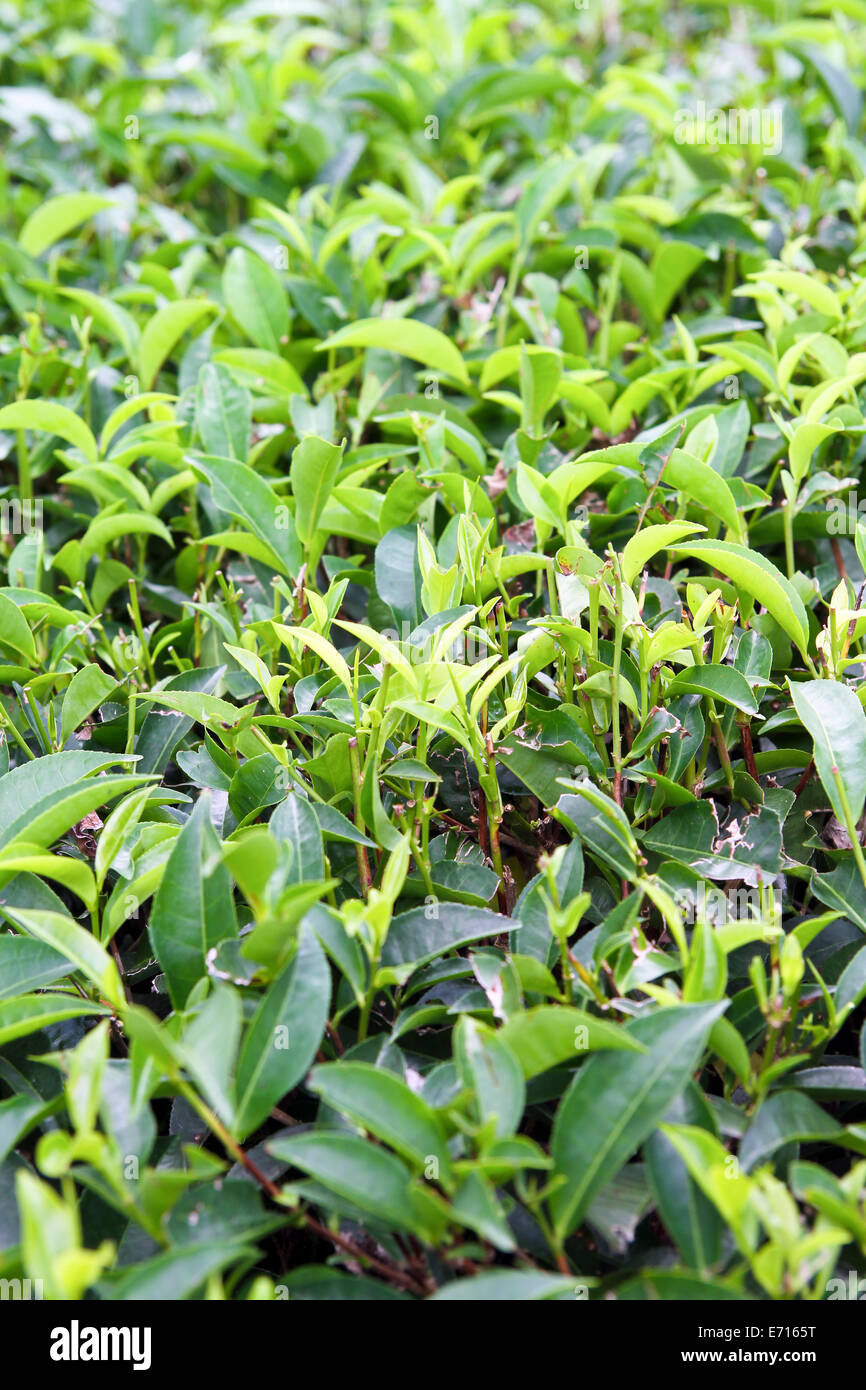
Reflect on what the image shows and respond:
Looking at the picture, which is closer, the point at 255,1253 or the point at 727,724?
the point at 255,1253

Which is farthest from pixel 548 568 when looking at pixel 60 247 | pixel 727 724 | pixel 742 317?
pixel 60 247

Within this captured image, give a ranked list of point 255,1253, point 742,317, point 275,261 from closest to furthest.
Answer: point 255,1253, point 742,317, point 275,261

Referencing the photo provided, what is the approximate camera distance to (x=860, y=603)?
1.36m

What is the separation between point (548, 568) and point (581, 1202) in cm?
69

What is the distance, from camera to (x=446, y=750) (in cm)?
129

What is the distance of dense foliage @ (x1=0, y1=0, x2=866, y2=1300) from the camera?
2.97ft

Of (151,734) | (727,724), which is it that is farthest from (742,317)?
(151,734)

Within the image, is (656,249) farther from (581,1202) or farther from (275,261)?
(581,1202)

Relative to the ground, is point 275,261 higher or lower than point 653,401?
higher

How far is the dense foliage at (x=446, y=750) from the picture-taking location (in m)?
0.91

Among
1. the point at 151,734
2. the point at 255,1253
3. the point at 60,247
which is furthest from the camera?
the point at 60,247
